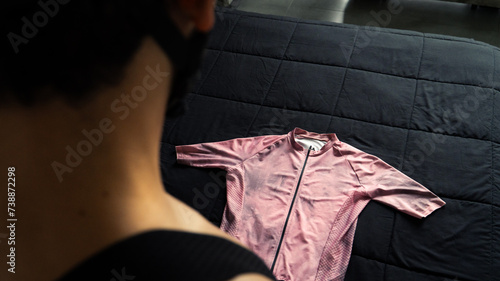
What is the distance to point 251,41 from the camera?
2.51 meters

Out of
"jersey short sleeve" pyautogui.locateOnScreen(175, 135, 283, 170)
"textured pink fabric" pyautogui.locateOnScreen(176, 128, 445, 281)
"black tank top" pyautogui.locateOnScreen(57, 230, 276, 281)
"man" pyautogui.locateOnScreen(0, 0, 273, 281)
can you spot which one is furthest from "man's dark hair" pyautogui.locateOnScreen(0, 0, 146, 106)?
"jersey short sleeve" pyautogui.locateOnScreen(175, 135, 283, 170)

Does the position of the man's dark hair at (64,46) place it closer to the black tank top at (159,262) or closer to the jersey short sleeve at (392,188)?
the black tank top at (159,262)

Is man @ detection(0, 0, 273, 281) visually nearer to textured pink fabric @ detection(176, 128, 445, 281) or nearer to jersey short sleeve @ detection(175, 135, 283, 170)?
textured pink fabric @ detection(176, 128, 445, 281)

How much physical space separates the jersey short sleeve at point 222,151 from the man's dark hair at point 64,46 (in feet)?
4.94

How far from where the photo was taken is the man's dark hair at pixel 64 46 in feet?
1.25

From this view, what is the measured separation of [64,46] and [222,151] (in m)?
1.57

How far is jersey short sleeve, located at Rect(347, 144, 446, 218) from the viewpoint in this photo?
173 centimetres

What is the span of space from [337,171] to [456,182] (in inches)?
17.6

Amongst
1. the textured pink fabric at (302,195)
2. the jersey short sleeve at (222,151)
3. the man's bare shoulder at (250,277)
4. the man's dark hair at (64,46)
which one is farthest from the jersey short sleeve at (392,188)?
the man's dark hair at (64,46)

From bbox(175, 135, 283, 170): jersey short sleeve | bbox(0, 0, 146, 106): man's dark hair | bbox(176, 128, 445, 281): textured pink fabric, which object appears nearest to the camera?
bbox(0, 0, 146, 106): man's dark hair

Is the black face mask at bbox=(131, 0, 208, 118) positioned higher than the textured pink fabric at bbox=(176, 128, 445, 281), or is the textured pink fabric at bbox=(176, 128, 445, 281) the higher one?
the black face mask at bbox=(131, 0, 208, 118)

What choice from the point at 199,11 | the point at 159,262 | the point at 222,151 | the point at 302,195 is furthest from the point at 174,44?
the point at 222,151

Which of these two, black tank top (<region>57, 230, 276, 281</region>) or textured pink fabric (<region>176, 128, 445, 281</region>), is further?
textured pink fabric (<region>176, 128, 445, 281</region>)

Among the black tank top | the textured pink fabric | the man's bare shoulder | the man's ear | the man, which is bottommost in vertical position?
the textured pink fabric
